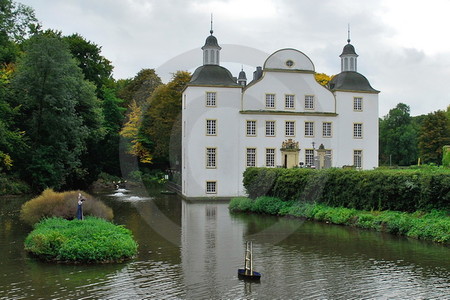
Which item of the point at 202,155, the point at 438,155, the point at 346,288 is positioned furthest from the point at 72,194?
the point at 438,155

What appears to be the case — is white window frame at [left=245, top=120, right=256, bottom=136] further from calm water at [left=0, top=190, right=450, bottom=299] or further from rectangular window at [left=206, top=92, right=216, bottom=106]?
calm water at [left=0, top=190, right=450, bottom=299]

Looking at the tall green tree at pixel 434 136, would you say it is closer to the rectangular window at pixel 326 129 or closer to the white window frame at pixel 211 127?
the rectangular window at pixel 326 129

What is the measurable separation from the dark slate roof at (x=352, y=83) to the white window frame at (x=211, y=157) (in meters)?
10.8

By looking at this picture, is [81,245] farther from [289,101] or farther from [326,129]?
[326,129]

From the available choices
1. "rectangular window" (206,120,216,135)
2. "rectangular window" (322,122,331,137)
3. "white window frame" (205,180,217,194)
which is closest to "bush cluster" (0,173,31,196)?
"white window frame" (205,180,217,194)

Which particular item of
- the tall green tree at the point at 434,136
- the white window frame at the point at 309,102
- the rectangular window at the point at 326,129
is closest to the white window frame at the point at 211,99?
the white window frame at the point at 309,102

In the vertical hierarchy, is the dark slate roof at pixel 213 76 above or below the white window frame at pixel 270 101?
above

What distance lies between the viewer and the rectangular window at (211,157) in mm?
38906

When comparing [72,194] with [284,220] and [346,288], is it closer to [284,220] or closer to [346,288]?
[284,220]

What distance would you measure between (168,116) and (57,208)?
33.9 metres

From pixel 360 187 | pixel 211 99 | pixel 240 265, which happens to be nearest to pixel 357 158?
pixel 211 99

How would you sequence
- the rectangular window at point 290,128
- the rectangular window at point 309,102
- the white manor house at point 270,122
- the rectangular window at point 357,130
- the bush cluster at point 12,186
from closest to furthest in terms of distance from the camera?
the bush cluster at point 12,186, the white manor house at point 270,122, the rectangular window at point 290,128, the rectangular window at point 309,102, the rectangular window at point 357,130

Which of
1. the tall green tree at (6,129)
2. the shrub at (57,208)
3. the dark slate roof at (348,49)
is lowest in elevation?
the shrub at (57,208)

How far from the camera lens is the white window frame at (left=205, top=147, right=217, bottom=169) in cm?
3891
